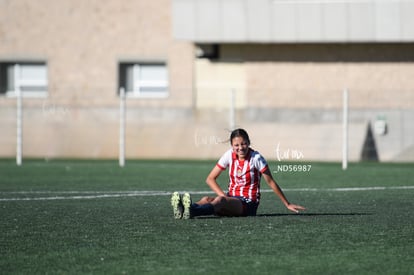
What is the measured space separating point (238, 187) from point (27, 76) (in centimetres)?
2571

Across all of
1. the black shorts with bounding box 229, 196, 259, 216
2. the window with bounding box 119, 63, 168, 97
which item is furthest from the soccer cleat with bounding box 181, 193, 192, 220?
the window with bounding box 119, 63, 168, 97

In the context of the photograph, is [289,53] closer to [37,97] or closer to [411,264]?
[37,97]

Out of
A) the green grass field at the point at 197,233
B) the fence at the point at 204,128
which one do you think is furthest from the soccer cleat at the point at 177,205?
the fence at the point at 204,128

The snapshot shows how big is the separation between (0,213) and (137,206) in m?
1.87

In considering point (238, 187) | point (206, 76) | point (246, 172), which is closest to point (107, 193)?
point (238, 187)

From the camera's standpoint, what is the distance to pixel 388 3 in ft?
106

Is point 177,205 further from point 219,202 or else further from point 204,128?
point 204,128

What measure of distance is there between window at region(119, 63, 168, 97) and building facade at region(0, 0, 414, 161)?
0.03m

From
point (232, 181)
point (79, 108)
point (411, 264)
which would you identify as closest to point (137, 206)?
point (232, 181)

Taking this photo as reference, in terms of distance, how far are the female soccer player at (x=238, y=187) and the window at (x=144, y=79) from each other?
937 inches

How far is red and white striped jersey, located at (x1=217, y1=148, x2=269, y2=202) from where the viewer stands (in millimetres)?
12266

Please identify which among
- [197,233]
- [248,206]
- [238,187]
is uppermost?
[238,187]

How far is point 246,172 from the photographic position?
40.3 ft

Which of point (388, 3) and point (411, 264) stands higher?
point (388, 3)
